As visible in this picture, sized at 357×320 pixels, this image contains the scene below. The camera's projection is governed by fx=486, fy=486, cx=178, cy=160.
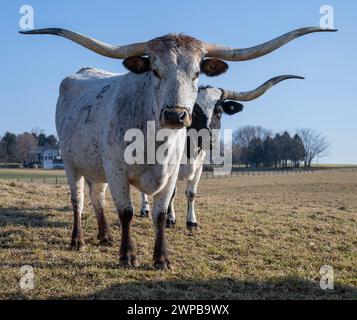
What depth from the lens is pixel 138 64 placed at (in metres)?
6.98

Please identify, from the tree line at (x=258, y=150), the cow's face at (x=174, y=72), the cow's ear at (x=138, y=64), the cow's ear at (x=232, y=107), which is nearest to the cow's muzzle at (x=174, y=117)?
the cow's face at (x=174, y=72)

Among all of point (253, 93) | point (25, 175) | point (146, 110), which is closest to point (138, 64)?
point (146, 110)

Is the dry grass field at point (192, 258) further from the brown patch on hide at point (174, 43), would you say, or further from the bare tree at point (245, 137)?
the bare tree at point (245, 137)

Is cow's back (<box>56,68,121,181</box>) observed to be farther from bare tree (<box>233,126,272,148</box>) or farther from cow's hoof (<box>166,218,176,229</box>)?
bare tree (<box>233,126,272,148</box>)

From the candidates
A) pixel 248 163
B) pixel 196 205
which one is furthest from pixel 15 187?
pixel 248 163

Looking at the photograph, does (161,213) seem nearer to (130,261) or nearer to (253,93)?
(130,261)

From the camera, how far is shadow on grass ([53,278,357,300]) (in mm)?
5695

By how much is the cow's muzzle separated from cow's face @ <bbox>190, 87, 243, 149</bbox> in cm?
538

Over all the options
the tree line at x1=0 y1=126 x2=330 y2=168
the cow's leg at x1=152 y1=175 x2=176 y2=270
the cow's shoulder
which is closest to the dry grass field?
the cow's leg at x1=152 y1=175 x2=176 y2=270

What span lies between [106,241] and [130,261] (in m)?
1.84

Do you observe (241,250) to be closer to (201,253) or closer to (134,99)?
(201,253)

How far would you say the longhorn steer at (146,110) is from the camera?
640 centimetres

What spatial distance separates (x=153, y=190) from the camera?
7121mm

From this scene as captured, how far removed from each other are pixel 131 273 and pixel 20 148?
119834 mm
